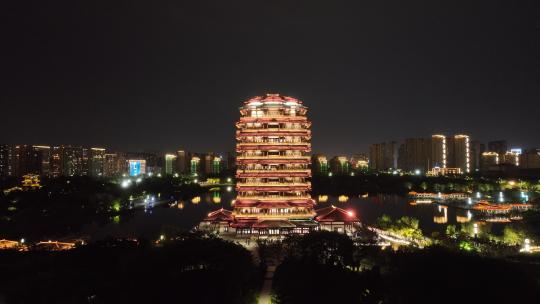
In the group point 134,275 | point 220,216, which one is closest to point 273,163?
point 220,216

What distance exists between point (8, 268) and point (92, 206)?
946 inches

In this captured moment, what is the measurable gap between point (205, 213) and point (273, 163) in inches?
684

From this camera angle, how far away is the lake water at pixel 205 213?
3170 cm

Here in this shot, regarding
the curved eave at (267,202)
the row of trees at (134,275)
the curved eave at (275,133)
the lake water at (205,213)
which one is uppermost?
the curved eave at (275,133)

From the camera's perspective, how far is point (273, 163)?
971 inches

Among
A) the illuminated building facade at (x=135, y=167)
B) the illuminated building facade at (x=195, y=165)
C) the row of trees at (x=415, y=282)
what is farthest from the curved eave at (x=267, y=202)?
the illuminated building facade at (x=195, y=165)

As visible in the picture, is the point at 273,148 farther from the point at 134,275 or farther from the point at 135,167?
the point at 135,167

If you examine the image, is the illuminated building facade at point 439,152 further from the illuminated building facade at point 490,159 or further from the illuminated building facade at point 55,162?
the illuminated building facade at point 55,162

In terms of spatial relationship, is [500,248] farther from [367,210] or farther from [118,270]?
[367,210]

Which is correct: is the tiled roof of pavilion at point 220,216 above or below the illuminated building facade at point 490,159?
below

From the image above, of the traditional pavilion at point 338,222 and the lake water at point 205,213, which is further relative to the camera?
the lake water at point 205,213

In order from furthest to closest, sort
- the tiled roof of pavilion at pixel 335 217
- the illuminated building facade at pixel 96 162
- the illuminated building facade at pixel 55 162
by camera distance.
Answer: the illuminated building facade at pixel 96 162 → the illuminated building facade at pixel 55 162 → the tiled roof of pavilion at pixel 335 217

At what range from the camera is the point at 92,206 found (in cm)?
3825

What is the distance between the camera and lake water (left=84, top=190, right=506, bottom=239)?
3170cm
